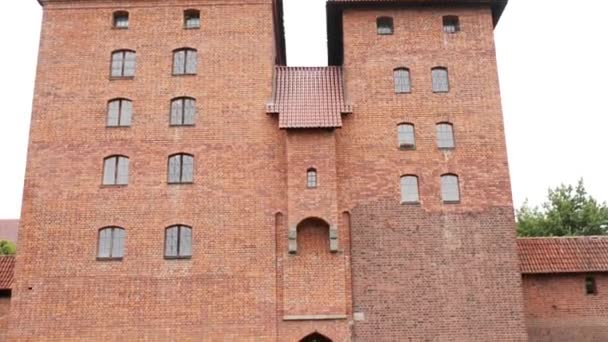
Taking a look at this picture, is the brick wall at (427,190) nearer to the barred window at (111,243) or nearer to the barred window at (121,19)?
the barred window at (111,243)

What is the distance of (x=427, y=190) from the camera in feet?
65.9

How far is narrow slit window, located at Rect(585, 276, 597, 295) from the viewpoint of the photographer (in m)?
20.5

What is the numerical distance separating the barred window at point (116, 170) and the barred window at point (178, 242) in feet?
7.65

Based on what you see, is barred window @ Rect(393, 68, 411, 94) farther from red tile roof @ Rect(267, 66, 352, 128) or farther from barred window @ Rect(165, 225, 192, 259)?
barred window @ Rect(165, 225, 192, 259)

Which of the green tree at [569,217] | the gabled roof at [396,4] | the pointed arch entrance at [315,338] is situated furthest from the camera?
the green tree at [569,217]

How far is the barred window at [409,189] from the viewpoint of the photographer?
2012cm

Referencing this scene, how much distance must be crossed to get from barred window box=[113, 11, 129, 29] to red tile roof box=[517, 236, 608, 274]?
16.2 meters

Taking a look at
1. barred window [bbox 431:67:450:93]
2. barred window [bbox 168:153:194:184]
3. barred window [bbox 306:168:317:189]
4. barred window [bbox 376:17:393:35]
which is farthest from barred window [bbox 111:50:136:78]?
barred window [bbox 431:67:450:93]

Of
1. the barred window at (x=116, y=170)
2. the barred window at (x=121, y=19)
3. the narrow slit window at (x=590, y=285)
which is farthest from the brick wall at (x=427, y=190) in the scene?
the barred window at (x=121, y=19)

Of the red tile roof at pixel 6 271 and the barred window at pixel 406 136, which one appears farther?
the barred window at pixel 406 136

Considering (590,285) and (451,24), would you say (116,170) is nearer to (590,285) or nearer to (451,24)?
(451,24)

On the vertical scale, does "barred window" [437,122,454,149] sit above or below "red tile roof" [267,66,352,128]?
below

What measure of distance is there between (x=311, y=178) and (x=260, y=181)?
171cm

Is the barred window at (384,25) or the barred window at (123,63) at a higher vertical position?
the barred window at (384,25)
